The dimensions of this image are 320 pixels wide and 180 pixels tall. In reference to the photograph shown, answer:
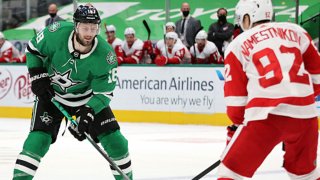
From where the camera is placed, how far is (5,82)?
13.5m

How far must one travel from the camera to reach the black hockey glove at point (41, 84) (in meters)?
5.07

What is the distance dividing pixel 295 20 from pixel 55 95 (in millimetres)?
7084

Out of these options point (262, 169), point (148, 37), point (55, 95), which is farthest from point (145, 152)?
point (148, 37)

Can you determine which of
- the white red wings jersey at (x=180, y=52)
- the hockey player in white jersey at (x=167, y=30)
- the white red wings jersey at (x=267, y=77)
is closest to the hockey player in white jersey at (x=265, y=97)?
the white red wings jersey at (x=267, y=77)

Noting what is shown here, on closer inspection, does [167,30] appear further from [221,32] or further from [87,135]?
[87,135]

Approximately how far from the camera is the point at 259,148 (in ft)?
12.5

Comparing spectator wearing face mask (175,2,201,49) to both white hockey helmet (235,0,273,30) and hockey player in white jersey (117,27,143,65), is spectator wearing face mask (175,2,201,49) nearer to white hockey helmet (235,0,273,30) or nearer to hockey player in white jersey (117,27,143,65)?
hockey player in white jersey (117,27,143,65)

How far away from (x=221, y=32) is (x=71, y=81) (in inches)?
295

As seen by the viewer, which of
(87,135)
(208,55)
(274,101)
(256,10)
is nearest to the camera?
(274,101)

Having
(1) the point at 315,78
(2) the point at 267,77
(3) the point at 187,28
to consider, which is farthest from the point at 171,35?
(2) the point at 267,77

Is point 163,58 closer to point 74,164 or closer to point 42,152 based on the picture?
point 74,164

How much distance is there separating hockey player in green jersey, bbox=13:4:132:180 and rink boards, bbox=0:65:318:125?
21.8ft

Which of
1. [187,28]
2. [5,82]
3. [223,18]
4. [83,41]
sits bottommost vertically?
[5,82]

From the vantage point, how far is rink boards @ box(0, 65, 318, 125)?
1185cm
